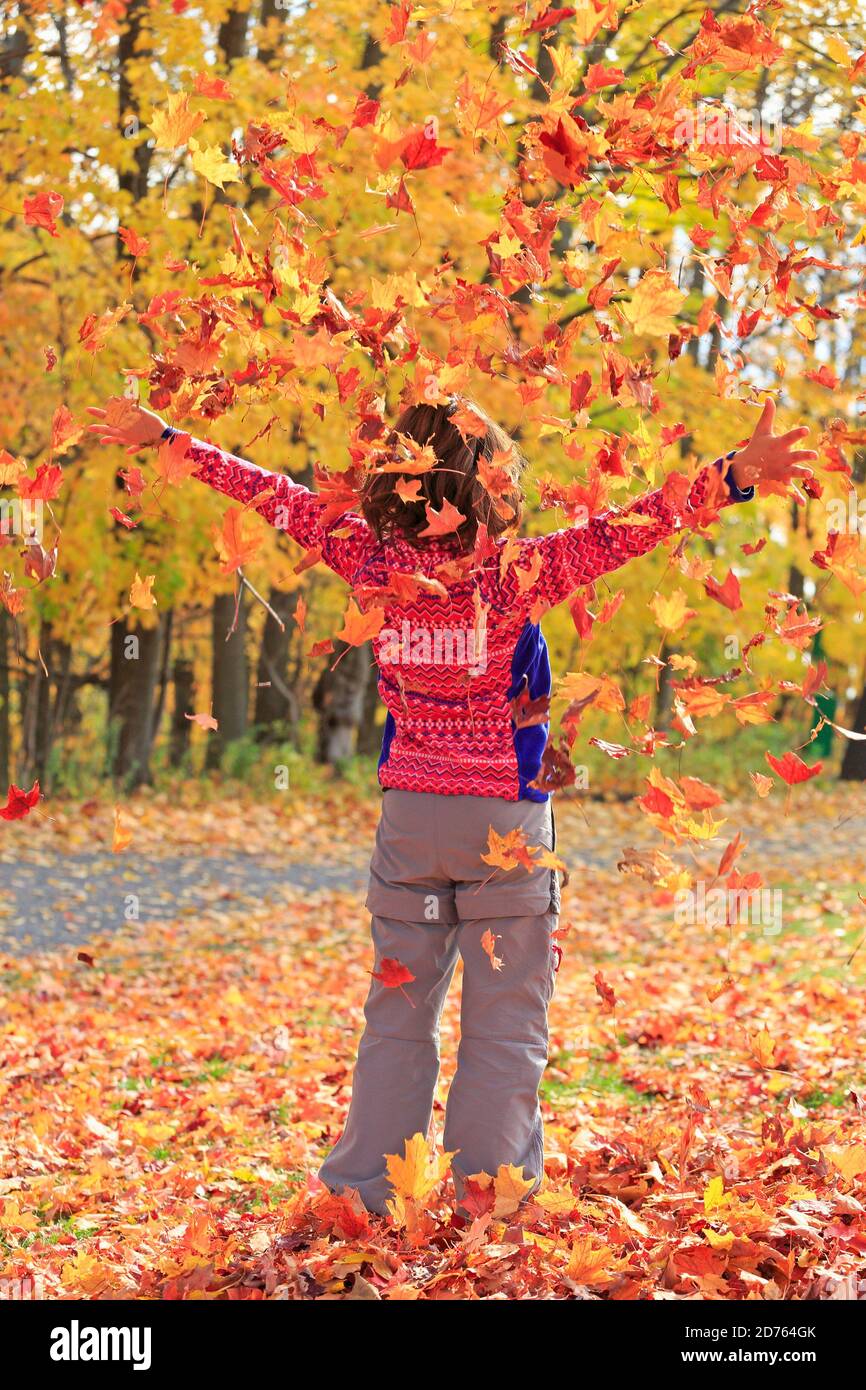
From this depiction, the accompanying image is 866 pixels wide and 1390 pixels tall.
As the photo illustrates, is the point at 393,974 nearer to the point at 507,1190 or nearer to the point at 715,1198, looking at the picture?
the point at 507,1190

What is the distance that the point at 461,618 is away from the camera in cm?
307

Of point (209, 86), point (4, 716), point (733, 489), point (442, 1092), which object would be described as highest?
point (209, 86)

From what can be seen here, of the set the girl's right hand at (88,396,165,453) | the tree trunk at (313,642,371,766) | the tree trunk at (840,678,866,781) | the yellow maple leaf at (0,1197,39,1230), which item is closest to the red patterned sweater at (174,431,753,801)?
the girl's right hand at (88,396,165,453)

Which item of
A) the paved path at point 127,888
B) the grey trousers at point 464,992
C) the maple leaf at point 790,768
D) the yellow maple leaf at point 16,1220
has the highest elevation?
the maple leaf at point 790,768

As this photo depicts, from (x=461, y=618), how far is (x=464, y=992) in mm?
878

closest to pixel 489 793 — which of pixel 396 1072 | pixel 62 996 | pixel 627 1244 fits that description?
pixel 396 1072

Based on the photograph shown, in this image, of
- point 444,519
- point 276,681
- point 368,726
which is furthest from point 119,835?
point 368,726

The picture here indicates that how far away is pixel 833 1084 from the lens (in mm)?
4766

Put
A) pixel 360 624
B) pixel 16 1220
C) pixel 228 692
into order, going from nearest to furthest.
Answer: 1. pixel 360 624
2. pixel 16 1220
3. pixel 228 692

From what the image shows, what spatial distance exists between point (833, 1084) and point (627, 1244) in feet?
6.43

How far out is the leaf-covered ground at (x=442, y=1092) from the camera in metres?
2.91

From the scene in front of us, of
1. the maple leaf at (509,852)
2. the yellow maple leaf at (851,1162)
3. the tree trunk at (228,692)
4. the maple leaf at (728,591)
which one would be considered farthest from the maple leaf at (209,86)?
the tree trunk at (228,692)

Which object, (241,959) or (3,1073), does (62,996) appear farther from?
(3,1073)

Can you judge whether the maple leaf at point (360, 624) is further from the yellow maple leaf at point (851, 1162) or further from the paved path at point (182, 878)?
the paved path at point (182, 878)
